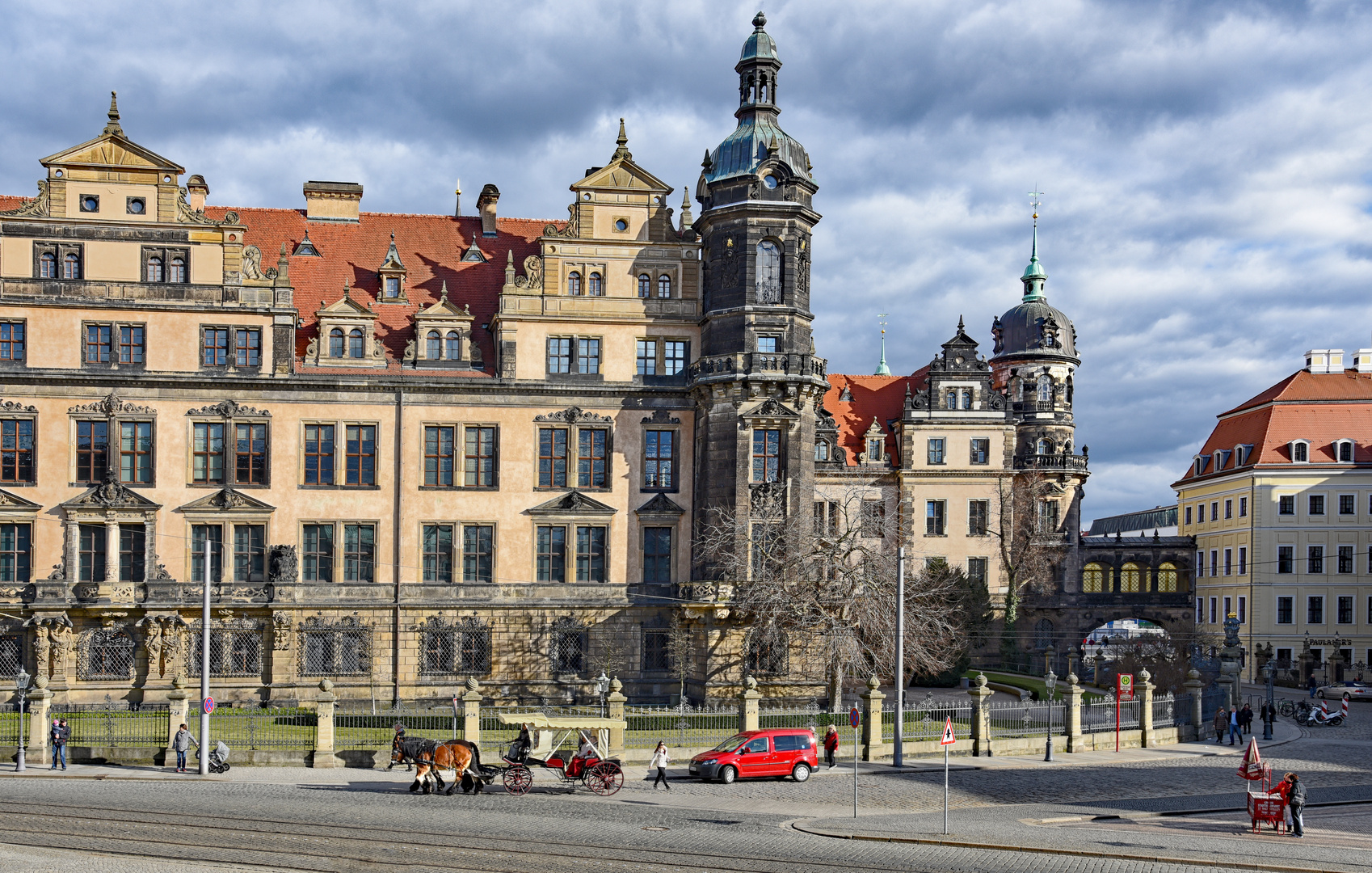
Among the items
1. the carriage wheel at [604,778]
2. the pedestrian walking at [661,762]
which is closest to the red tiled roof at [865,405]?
the pedestrian walking at [661,762]

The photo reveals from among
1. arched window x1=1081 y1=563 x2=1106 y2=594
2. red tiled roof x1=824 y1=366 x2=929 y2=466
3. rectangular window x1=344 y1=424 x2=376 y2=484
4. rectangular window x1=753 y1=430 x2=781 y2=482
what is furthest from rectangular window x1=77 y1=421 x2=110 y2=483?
arched window x1=1081 y1=563 x2=1106 y2=594

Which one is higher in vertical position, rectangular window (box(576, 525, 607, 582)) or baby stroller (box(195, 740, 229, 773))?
rectangular window (box(576, 525, 607, 582))

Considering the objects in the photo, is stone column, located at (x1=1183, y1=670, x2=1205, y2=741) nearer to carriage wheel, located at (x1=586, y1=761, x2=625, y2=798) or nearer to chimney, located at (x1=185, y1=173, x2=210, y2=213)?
carriage wheel, located at (x1=586, y1=761, x2=625, y2=798)

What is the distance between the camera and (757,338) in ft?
180

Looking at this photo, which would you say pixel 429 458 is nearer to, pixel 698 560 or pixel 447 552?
pixel 447 552

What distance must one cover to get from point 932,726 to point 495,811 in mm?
18164

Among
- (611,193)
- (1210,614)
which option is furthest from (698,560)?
(1210,614)

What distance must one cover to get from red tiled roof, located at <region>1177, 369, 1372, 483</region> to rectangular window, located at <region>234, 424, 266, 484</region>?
63760 millimetres

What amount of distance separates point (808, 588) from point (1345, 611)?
166 feet

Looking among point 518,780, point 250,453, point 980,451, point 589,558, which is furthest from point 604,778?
point 980,451

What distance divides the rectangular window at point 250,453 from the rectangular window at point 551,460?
37.1 ft

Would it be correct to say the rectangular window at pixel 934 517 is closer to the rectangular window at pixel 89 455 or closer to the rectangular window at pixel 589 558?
the rectangular window at pixel 589 558

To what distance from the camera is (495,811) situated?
104ft

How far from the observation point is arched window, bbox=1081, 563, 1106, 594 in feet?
284
